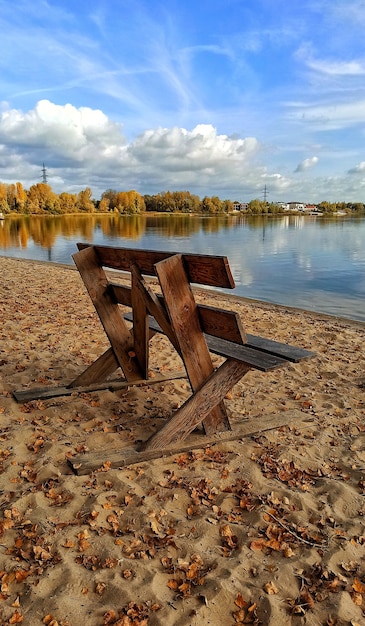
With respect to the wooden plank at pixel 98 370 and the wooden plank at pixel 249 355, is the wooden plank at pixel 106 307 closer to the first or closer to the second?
the wooden plank at pixel 98 370

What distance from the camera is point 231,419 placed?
17.3 ft

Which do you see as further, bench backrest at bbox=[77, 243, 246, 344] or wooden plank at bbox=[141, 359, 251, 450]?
wooden plank at bbox=[141, 359, 251, 450]

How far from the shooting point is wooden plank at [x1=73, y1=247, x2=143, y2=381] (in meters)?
5.28

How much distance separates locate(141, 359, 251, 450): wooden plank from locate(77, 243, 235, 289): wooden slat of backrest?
0.92 metres

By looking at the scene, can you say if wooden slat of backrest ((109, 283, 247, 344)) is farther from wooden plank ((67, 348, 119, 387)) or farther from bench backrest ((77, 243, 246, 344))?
wooden plank ((67, 348, 119, 387))

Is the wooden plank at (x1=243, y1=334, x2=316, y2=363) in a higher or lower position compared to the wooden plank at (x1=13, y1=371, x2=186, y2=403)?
higher

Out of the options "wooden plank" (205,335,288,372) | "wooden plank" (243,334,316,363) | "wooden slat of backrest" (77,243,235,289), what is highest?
"wooden slat of backrest" (77,243,235,289)

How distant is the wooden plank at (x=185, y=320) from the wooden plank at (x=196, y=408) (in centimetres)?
8

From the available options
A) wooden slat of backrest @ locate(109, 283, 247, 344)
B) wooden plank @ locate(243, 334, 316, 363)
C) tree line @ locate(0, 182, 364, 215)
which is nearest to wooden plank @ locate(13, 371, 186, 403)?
wooden plank @ locate(243, 334, 316, 363)

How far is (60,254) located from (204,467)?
3187cm

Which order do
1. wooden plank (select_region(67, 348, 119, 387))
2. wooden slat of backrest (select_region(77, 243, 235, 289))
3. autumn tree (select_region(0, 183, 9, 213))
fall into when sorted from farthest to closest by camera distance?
1. autumn tree (select_region(0, 183, 9, 213))
2. wooden plank (select_region(67, 348, 119, 387))
3. wooden slat of backrest (select_region(77, 243, 235, 289))

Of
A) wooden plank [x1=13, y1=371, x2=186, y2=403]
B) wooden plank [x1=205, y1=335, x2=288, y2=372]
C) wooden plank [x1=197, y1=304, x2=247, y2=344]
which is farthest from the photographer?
wooden plank [x1=13, y1=371, x2=186, y2=403]

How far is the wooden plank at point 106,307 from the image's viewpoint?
17.3ft

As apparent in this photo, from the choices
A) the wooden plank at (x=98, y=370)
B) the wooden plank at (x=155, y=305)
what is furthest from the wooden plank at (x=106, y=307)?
the wooden plank at (x=155, y=305)
